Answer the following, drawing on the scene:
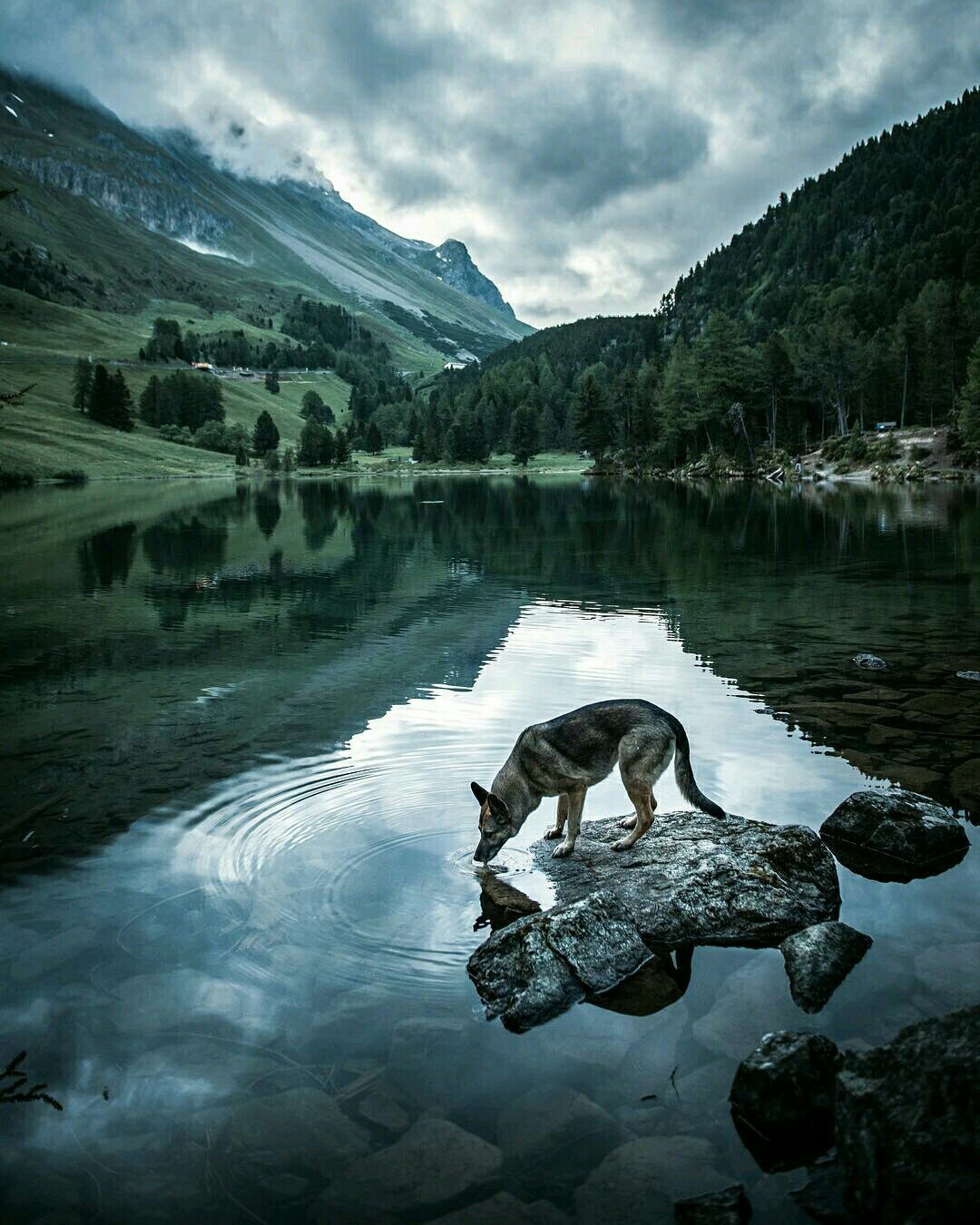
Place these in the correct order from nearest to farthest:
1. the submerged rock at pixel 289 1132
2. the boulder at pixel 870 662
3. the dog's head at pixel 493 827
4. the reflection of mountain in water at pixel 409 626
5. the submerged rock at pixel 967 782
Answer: the submerged rock at pixel 289 1132
the dog's head at pixel 493 827
the submerged rock at pixel 967 782
the reflection of mountain in water at pixel 409 626
the boulder at pixel 870 662

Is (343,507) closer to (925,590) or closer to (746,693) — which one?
(925,590)

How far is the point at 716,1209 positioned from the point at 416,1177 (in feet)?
7.55

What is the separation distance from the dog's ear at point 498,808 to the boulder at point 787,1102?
4962mm

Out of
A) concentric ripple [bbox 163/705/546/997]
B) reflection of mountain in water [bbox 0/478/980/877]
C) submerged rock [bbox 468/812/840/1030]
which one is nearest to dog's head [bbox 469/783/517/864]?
concentric ripple [bbox 163/705/546/997]

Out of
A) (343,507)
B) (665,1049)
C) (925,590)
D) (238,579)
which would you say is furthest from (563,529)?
(665,1049)

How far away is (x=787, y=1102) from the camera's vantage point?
23.6ft

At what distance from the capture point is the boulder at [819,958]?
9.11 meters

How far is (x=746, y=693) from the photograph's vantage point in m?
22.2

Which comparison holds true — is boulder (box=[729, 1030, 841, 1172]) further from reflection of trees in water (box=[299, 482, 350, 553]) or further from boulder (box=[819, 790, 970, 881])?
reflection of trees in water (box=[299, 482, 350, 553])

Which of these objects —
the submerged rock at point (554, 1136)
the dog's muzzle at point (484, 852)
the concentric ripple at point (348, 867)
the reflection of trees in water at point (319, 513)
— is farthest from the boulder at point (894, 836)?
the reflection of trees in water at point (319, 513)

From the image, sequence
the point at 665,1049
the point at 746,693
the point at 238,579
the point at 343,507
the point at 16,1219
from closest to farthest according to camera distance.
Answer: the point at 16,1219 → the point at 665,1049 → the point at 746,693 → the point at 238,579 → the point at 343,507

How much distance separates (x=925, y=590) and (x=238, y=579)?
32.3 m

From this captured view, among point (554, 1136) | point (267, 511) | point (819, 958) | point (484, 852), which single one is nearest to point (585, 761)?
point (484, 852)

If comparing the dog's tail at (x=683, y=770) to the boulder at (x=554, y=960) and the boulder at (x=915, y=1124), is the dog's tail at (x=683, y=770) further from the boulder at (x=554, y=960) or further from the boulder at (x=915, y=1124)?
the boulder at (x=915, y=1124)
